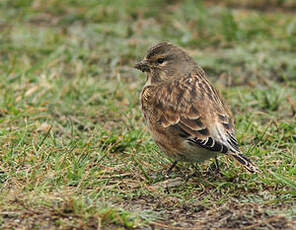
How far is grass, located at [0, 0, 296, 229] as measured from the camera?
174 inches

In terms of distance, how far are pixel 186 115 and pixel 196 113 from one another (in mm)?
92

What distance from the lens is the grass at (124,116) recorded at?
4.42 m

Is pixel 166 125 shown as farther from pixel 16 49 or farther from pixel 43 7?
pixel 43 7

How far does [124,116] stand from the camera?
22.2 ft

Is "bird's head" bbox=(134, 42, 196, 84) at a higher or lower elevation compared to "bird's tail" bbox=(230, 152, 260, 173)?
higher

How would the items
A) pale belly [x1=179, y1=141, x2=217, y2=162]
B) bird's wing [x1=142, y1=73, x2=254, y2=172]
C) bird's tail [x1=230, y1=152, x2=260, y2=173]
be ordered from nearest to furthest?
1. bird's tail [x1=230, y1=152, x2=260, y2=173]
2. bird's wing [x1=142, y1=73, x2=254, y2=172]
3. pale belly [x1=179, y1=141, x2=217, y2=162]

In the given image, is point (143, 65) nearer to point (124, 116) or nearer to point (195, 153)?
point (124, 116)

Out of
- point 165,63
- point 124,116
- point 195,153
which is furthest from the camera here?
point 124,116

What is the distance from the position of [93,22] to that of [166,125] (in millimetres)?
5585

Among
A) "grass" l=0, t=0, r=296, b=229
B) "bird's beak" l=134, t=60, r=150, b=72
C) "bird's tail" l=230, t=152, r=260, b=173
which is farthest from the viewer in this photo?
"bird's beak" l=134, t=60, r=150, b=72

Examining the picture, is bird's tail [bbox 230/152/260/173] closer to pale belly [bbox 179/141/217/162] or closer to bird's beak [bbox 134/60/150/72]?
pale belly [bbox 179/141/217/162]

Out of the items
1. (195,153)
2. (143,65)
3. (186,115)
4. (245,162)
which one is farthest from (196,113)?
(143,65)

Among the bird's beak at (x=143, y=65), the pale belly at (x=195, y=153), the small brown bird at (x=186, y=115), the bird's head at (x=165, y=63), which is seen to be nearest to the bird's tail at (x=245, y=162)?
the small brown bird at (x=186, y=115)

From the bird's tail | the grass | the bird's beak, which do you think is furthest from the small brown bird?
the grass
